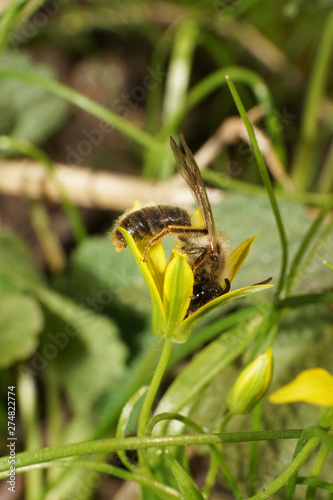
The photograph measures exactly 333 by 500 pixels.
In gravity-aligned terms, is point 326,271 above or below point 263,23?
below

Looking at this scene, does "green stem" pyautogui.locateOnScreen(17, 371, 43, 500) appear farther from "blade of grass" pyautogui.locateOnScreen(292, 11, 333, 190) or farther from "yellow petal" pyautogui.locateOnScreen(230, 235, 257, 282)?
"blade of grass" pyautogui.locateOnScreen(292, 11, 333, 190)

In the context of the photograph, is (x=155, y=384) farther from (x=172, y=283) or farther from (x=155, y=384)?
(x=172, y=283)

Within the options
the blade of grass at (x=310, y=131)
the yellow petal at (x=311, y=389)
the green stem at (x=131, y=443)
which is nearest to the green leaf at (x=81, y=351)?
the green stem at (x=131, y=443)

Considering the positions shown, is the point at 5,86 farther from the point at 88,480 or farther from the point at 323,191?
the point at 88,480

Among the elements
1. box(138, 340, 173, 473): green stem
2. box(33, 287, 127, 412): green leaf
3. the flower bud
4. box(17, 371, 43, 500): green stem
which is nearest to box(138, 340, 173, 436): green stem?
box(138, 340, 173, 473): green stem

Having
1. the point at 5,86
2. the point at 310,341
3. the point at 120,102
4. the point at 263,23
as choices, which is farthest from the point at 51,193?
the point at 263,23

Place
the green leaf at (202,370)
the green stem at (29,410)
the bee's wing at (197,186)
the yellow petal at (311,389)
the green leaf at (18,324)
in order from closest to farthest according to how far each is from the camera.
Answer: the yellow petal at (311,389)
the bee's wing at (197,186)
the green leaf at (202,370)
the green leaf at (18,324)
the green stem at (29,410)

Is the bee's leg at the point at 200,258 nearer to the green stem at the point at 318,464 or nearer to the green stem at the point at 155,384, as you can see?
the green stem at the point at 155,384
